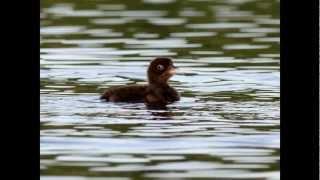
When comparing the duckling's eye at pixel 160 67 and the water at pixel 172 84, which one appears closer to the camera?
the water at pixel 172 84

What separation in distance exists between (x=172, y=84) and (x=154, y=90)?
88 centimetres

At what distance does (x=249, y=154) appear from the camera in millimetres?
8281

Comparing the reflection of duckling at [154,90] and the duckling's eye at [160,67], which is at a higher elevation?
the duckling's eye at [160,67]

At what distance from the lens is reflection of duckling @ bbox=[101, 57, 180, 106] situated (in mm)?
10422

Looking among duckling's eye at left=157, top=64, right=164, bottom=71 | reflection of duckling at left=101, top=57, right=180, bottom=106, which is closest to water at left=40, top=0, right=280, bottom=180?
reflection of duckling at left=101, top=57, right=180, bottom=106

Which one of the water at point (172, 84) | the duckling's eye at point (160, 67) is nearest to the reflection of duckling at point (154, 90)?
the duckling's eye at point (160, 67)

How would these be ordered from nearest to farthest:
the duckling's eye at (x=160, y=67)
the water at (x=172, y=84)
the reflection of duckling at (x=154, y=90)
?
the water at (x=172, y=84)
the reflection of duckling at (x=154, y=90)
the duckling's eye at (x=160, y=67)

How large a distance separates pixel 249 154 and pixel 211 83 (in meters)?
2.86

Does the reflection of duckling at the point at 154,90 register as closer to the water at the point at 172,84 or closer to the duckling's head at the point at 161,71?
the duckling's head at the point at 161,71

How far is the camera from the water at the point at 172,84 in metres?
8.08

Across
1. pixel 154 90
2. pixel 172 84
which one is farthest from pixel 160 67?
pixel 172 84
